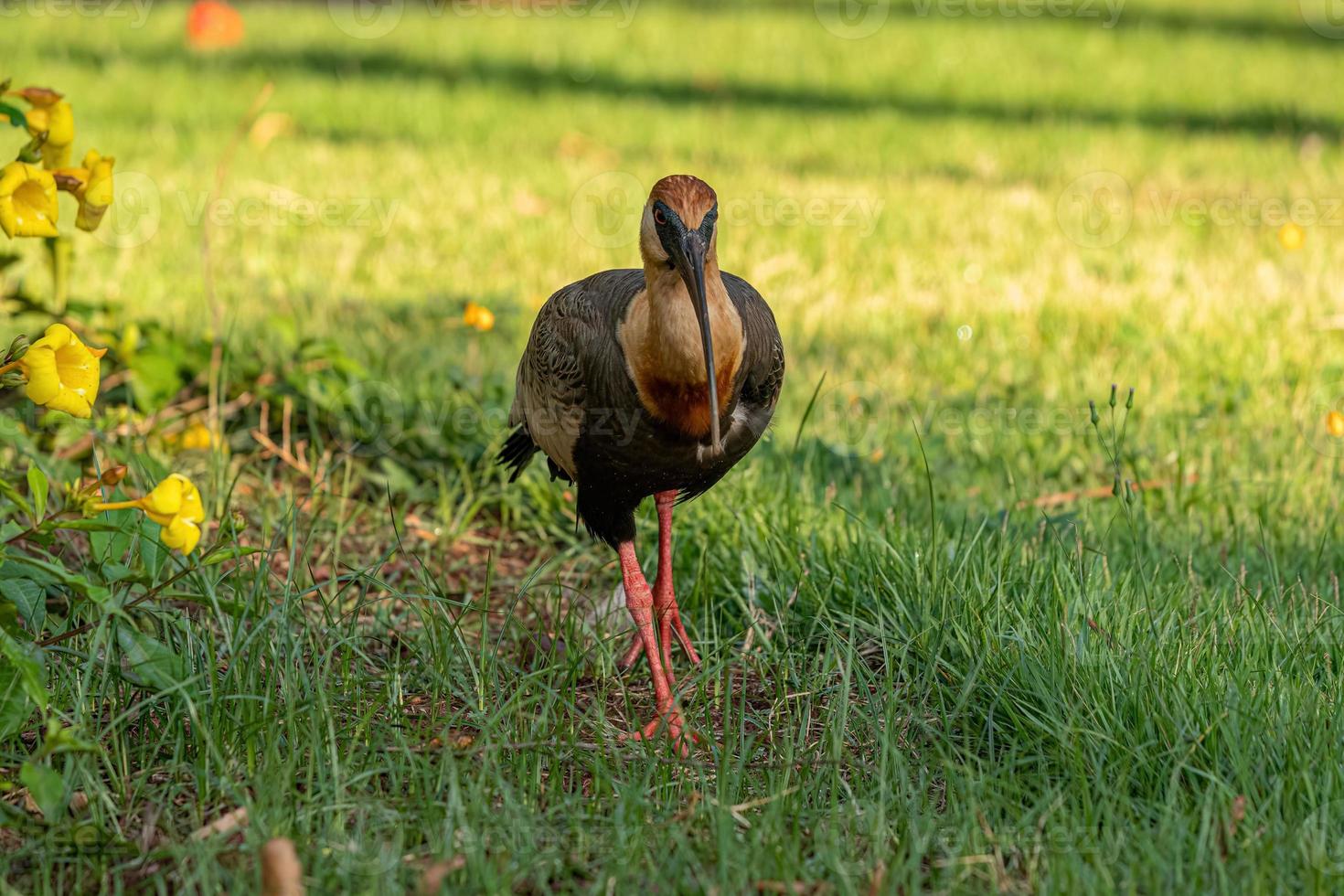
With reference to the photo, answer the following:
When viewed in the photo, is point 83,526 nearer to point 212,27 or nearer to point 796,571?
point 796,571

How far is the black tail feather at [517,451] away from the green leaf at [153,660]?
3.80 ft

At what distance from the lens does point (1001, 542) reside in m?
3.05

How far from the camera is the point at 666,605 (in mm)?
3156

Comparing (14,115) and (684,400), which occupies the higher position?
(14,115)

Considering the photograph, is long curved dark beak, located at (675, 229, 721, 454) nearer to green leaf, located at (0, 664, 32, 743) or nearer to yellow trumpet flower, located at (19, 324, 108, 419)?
yellow trumpet flower, located at (19, 324, 108, 419)

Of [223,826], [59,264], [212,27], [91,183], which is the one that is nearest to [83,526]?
[223,826]

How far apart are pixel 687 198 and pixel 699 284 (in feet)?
0.53

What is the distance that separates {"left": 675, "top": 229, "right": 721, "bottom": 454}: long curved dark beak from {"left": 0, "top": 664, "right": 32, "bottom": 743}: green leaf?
1.17 m

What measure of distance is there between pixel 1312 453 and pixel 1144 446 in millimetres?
470

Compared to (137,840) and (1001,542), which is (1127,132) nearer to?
(1001,542)

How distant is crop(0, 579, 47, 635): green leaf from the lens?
2395mm

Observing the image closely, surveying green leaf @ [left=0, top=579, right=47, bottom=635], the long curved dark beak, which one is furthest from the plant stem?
the long curved dark beak

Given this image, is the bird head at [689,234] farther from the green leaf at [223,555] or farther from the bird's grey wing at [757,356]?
the green leaf at [223,555]

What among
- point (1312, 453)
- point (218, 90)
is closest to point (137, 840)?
point (1312, 453)
